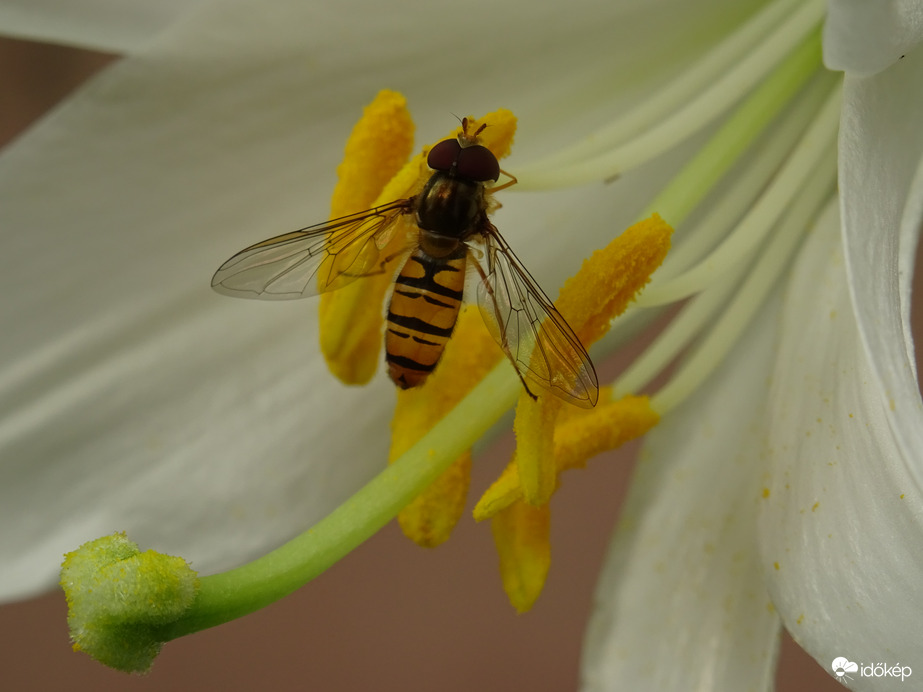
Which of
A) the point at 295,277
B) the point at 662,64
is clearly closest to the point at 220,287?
the point at 295,277

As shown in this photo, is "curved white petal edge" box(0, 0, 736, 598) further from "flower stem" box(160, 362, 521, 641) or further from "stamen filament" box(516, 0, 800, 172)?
"flower stem" box(160, 362, 521, 641)

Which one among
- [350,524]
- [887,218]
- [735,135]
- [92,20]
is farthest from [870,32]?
[92,20]

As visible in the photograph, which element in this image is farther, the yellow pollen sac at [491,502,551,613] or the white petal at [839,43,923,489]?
the yellow pollen sac at [491,502,551,613]

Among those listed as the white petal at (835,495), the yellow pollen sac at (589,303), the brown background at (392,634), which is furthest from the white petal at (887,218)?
the brown background at (392,634)

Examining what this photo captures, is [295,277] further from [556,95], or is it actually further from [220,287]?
[556,95]

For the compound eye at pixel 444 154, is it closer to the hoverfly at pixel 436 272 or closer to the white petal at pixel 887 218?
the hoverfly at pixel 436 272

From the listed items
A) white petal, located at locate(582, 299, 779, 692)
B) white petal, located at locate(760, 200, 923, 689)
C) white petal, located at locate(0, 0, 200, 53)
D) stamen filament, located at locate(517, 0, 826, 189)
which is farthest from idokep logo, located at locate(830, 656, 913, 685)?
white petal, located at locate(0, 0, 200, 53)
